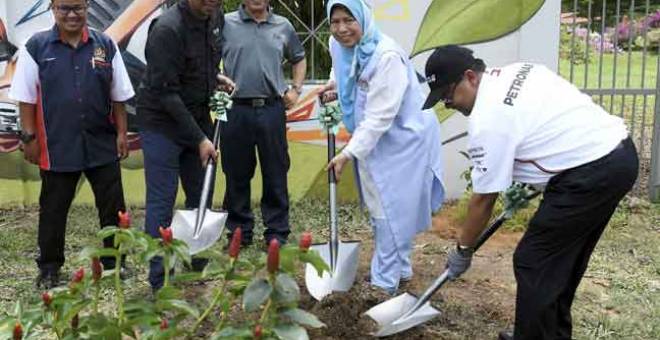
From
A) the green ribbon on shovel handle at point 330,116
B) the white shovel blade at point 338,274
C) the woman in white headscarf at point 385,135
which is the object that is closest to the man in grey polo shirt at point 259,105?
the green ribbon on shovel handle at point 330,116

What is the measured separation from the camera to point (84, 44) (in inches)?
158

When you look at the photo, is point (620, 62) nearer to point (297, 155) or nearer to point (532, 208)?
point (532, 208)

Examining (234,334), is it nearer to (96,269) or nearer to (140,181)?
(96,269)

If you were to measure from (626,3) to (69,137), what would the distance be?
4431mm

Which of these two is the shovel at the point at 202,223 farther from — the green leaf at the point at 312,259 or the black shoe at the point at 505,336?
the green leaf at the point at 312,259

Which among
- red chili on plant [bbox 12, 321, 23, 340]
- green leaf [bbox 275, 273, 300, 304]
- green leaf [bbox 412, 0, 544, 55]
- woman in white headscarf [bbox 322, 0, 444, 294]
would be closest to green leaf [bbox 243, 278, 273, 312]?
green leaf [bbox 275, 273, 300, 304]

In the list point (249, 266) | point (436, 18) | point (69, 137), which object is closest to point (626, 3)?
point (436, 18)

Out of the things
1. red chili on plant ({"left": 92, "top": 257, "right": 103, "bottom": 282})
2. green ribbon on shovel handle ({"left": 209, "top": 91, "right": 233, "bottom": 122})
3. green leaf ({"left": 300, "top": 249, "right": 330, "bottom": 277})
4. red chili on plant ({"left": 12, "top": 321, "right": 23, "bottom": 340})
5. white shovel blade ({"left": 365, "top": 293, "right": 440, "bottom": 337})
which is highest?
green ribbon on shovel handle ({"left": 209, "top": 91, "right": 233, "bottom": 122})

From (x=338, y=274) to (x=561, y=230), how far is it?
1.18 meters

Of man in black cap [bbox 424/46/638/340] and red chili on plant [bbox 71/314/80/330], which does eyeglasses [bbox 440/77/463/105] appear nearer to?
man in black cap [bbox 424/46/638/340]

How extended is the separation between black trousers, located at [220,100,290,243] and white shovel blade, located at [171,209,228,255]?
79 cm

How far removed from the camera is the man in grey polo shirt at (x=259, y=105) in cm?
459

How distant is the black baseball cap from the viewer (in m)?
2.93

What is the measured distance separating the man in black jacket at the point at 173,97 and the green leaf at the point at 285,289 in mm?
1927
